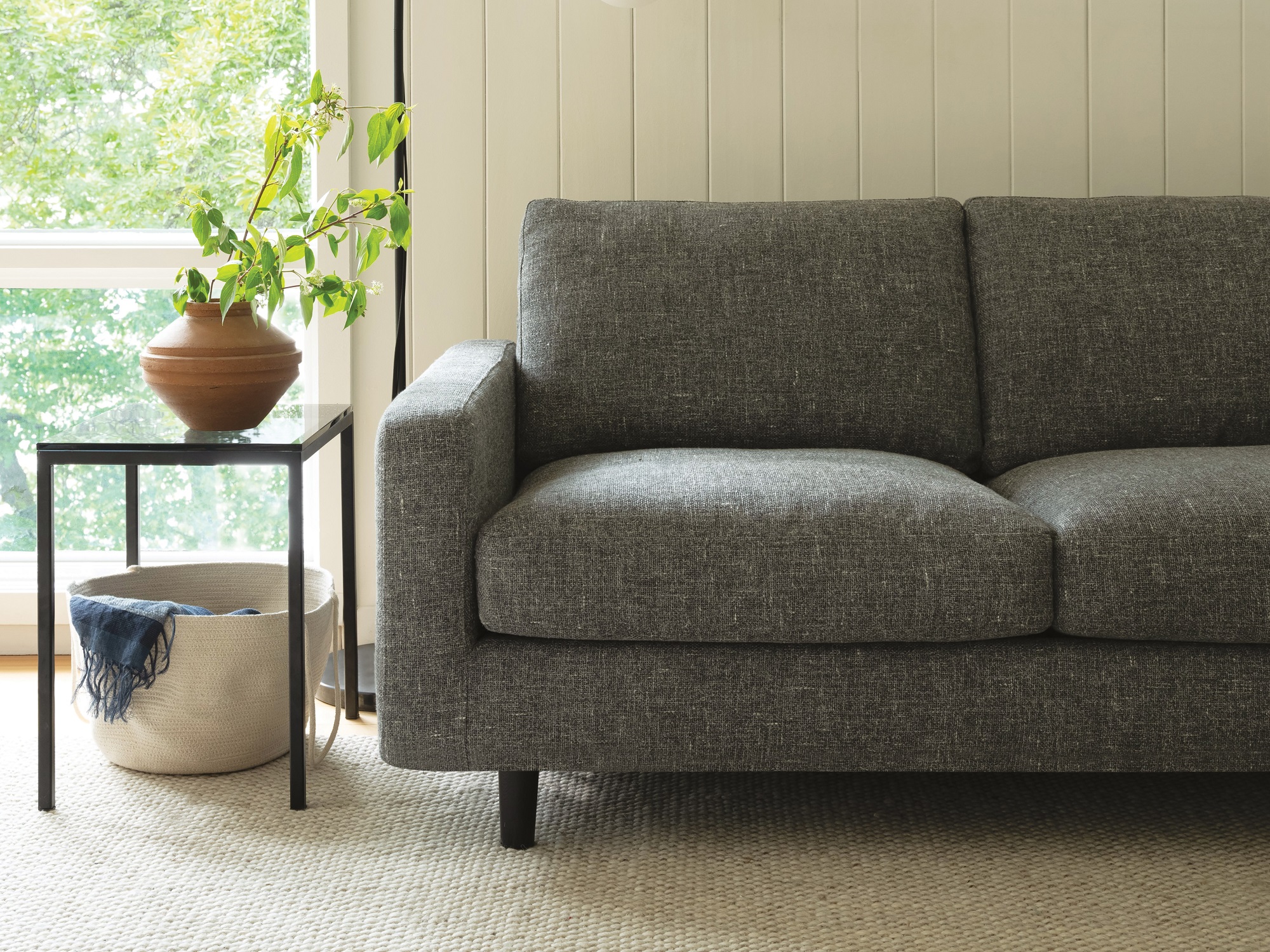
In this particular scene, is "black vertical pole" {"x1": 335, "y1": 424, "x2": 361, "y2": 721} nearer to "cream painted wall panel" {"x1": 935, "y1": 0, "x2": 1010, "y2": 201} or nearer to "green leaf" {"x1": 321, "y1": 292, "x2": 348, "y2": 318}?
"green leaf" {"x1": 321, "y1": 292, "x2": 348, "y2": 318}

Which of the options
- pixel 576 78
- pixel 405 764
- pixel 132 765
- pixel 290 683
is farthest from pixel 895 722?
pixel 576 78

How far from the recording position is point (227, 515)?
252 cm

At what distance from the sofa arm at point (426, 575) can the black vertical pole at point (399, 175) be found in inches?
31.9

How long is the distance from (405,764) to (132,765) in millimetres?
595

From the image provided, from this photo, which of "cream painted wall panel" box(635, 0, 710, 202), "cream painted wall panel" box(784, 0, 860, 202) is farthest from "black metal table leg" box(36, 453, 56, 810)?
"cream painted wall panel" box(784, 0, 860, 202)

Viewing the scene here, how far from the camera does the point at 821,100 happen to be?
241cm

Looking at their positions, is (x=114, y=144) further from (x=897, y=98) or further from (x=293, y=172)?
(x=897, y=98)

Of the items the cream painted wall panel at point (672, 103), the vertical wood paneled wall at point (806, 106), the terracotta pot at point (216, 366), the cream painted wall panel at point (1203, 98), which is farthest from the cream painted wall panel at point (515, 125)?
the cream painted wall panel at point (1203, 98)

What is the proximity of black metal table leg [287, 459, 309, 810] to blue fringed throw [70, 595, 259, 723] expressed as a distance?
182 millimetres

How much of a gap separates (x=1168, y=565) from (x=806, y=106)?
1.36 m

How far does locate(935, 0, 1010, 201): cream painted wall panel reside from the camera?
2393 mm

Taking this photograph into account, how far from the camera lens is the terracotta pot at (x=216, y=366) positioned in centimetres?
171

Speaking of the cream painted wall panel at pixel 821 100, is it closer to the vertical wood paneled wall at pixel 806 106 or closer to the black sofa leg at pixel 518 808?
the vertical wood paneled wall at pixel 806 106

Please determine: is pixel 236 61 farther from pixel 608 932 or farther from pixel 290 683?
pixel 608 932
